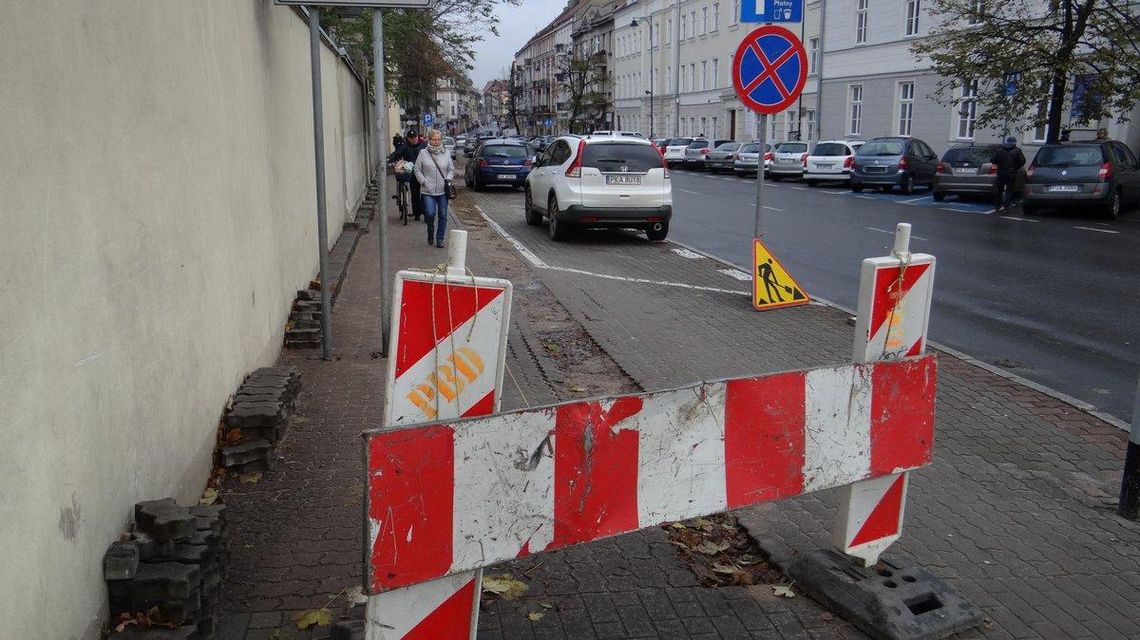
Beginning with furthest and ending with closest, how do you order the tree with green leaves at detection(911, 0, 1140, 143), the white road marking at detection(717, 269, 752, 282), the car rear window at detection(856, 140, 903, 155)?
the car rear window at detection(856, 140, 903, 155) → the tree with green leaves at detection(911, 0, 1140, 143) → the white road marking at detection(717, 269, 752, 282)

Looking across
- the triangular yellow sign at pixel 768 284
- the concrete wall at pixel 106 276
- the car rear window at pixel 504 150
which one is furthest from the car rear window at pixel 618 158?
the car rear window at pixel 504 150

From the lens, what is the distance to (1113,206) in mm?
20375

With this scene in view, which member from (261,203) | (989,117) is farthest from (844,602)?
(989,117)

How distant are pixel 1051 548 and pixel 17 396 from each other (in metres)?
4.36

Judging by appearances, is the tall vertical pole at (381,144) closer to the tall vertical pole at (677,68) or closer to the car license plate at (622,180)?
the car license plate at (622,180)

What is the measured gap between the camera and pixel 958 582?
13.3 feet

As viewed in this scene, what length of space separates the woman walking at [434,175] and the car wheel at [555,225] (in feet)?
6.77

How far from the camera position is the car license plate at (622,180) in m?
15.7

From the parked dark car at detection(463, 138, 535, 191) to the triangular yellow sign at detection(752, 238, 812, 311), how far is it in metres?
18.7

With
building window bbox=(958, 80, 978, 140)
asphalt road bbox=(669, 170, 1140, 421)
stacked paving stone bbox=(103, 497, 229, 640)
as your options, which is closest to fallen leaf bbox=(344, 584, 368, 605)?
stacked paving stone bbox=(103, 497, 229, 640)

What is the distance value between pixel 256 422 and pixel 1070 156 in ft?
68.4

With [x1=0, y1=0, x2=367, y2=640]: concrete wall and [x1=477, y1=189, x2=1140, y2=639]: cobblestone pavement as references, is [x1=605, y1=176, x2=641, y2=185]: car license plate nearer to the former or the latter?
[x1=477, y1=189, x2=1140, y2=639]: cobblestone pavement

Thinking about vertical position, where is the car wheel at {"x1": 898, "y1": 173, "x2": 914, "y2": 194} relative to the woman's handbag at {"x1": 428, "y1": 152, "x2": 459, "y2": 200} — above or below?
below

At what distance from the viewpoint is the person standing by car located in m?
23.5
